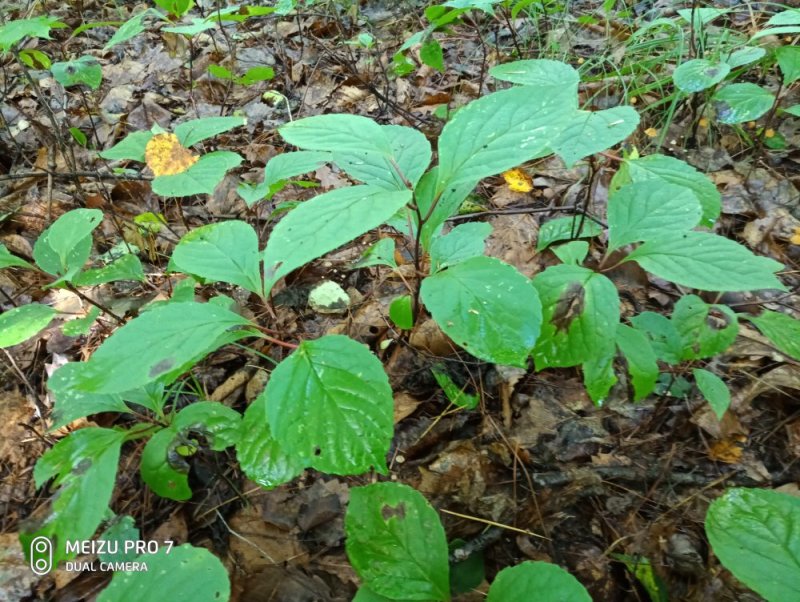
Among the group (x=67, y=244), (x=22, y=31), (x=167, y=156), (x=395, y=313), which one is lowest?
(x=395, y=313)

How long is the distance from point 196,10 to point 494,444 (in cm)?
427

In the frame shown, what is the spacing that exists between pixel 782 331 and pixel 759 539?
516 millimetres

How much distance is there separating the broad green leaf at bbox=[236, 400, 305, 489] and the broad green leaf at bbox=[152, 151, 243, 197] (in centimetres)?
74

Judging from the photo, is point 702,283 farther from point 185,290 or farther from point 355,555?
point 185,290

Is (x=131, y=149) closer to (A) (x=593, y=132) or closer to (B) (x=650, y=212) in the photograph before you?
(A) (x=593, y=132)

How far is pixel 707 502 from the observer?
4.02 feet

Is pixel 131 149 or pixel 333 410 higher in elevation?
pixel 131 149

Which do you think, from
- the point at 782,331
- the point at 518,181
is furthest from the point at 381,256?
the point at 518,181

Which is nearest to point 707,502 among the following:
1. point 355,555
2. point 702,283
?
point 702,283

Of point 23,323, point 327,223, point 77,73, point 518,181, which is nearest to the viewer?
point 327,223

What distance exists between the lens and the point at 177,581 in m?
0.89

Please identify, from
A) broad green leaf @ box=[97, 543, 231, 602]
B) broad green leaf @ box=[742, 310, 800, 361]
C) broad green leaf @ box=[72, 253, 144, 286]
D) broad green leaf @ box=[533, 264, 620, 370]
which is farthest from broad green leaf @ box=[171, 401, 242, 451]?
broad green leaf @ box=[742, 310, 800, 361]

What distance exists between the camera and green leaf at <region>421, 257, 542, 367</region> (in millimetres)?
838

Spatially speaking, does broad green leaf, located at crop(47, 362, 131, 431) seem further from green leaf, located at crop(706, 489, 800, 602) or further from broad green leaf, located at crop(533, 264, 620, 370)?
green leaf, located at crop(706, 489, 800, 602)
